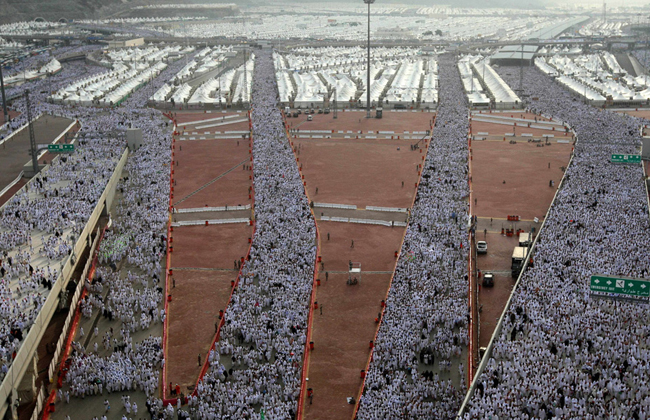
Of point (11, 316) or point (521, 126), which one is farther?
point (521, 126)

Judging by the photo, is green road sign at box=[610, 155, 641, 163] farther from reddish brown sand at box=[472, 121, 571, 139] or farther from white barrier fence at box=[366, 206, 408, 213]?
reddish brown sand at box=[472, 121, 571, 139]

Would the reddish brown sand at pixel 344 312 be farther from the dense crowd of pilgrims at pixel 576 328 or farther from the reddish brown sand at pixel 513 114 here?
the reddish brown sand at pixel 513 114

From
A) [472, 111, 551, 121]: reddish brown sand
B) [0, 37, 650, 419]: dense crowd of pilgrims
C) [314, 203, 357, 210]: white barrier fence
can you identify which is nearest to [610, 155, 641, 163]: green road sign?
[0, 37, 650, 419]: dense crowd of pilgrims

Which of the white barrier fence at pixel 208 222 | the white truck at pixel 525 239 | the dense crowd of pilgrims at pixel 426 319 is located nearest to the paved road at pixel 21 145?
the white barrier fence at pixel 208 222

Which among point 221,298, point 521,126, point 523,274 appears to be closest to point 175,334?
point 221,298

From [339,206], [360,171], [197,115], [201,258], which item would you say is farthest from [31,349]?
[197,115]

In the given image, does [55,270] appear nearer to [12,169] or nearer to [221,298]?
[221,298]
